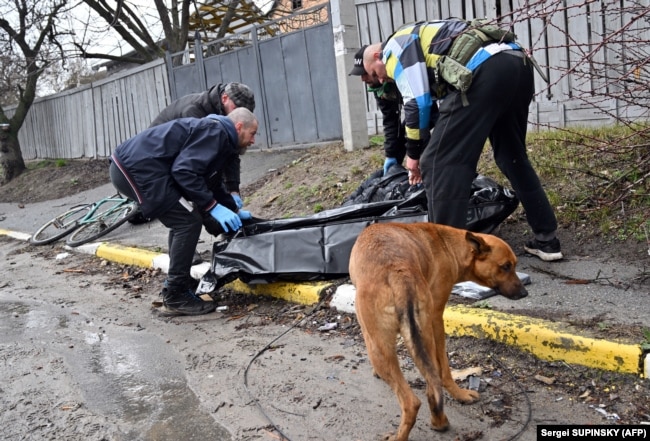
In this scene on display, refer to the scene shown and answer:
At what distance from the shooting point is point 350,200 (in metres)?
5.73

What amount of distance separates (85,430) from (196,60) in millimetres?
10718

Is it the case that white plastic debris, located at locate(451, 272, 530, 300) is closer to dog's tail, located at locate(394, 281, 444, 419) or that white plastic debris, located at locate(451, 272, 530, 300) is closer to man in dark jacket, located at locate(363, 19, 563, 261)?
man in dark jacket, located at locate(363, 19, 563, 261)

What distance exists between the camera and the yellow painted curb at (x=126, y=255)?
21.3 feet

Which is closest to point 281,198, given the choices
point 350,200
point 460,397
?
point 350,200

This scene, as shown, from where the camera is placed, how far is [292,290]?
480 cm

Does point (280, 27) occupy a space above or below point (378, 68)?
above

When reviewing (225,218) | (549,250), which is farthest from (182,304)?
(549,250)

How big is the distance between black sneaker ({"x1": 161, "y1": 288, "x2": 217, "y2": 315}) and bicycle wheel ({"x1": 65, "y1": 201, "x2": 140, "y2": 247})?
374 centimetres

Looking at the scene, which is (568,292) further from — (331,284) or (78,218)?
(78,218)

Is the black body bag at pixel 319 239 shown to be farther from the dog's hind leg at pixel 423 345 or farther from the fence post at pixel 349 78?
the fence post at pixel 349 78

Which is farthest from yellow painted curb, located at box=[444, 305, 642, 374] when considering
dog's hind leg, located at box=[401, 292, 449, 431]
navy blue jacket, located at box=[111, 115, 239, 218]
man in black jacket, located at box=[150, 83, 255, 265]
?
man in black jacket, located at box=[150, 83, 255, 265]

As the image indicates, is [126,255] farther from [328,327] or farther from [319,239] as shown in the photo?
[328,327]

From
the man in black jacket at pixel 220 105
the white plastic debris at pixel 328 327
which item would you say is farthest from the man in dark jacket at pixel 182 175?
the white plastic debris at pixel 328 327

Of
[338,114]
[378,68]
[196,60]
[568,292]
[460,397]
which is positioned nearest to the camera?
[460,397]
